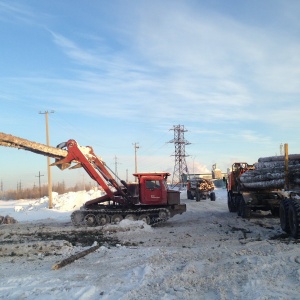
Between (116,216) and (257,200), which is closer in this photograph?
(116,216)

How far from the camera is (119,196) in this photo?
18609 millimetres

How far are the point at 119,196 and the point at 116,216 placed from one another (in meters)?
1.13

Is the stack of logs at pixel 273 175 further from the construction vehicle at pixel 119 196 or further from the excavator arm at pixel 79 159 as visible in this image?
the excavator arm at pixel 79 159

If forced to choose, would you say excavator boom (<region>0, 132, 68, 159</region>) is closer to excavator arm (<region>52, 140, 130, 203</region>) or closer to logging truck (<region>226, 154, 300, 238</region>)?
excavator arm (<region>52, 140, 130, 203</region>)

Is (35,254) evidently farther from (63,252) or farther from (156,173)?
(156,173)

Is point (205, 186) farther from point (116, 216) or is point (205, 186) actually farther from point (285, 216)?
point (285, 216)

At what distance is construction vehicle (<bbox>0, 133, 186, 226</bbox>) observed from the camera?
1764cm

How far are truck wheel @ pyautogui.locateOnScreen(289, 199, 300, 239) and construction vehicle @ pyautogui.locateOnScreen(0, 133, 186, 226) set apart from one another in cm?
666

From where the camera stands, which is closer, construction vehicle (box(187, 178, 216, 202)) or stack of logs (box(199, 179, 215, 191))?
construction vehicle (box(187, 178, 216, 202))

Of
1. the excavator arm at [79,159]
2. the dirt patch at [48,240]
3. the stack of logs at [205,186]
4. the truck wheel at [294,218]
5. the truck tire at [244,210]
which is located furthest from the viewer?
the stack of logs at [205,186]

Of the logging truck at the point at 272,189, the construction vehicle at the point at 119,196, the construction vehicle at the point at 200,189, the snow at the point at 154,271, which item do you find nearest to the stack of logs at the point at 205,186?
the construction vehicle at the point at 200,189

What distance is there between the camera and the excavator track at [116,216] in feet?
58.2

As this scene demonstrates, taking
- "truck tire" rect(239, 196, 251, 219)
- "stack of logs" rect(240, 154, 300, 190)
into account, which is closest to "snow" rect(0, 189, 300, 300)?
"stack of logs" rect(240, 154, 300, 190)

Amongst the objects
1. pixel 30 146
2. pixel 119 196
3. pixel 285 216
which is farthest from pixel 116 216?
pixel 285 216
